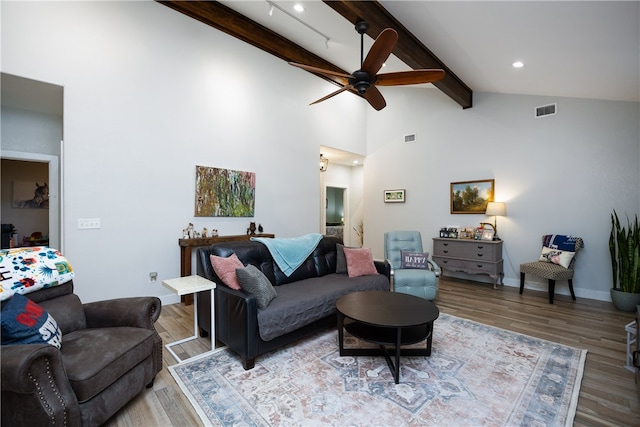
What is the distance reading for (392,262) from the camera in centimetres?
452

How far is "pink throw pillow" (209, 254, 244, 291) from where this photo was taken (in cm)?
265

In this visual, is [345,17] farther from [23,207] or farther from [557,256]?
[23,207]

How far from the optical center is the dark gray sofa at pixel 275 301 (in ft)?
7.68

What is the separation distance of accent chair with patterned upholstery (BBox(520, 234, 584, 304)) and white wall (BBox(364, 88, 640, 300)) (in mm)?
217

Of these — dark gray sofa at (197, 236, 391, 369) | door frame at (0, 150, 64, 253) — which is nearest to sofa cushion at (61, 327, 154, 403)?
dark gray sofa at (197, 236, 391, 369)

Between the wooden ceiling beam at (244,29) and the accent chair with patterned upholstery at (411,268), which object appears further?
the wooden ceiling beam at (244,29)

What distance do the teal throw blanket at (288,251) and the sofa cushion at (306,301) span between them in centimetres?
22

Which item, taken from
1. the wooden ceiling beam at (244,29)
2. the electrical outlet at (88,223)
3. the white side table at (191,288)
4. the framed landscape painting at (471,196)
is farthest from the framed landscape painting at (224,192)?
the framed landscape painting at (471,196)

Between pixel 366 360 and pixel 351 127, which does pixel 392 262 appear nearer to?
pixel 366 360

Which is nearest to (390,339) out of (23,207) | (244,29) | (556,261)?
(556,261)

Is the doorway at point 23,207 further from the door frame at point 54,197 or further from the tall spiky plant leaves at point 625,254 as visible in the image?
the tall spiky plant leaves at point 625,254

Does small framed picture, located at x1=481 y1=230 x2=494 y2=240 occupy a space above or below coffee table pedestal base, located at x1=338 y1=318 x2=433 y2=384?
above

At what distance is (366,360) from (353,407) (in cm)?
61

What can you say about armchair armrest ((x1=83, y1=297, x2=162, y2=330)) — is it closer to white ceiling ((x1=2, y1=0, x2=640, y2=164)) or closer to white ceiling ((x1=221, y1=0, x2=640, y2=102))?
white ceiling ((x1=2, y1=0, x2=640, y2=164))
